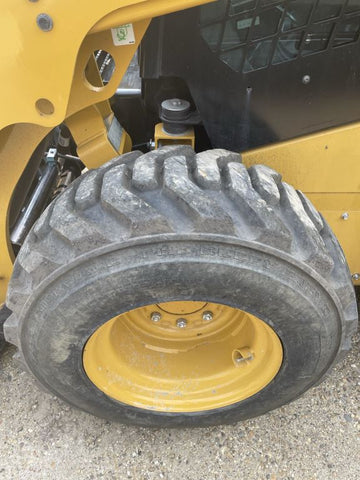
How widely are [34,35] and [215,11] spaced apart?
1.83 feet

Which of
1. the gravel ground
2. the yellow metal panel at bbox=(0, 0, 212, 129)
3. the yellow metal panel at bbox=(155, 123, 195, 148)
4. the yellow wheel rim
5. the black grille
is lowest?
the gravel ground

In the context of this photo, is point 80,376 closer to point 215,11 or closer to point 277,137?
point 277,137

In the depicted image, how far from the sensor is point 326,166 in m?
1.60

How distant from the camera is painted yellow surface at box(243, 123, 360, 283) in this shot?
1.54 m

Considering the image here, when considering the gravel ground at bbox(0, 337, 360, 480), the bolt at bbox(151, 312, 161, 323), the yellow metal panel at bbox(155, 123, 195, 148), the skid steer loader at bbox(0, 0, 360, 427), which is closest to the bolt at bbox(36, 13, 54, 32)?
the skid steer loader at bbox(0, 0, 360, 427)

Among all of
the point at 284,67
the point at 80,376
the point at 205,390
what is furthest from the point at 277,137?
the point at 80,376

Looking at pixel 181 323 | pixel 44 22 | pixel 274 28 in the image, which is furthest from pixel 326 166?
pixel 44 22

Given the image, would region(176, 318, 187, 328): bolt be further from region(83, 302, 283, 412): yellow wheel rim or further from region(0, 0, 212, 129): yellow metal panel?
region(0, 0, 212, 129): yellow metal panel

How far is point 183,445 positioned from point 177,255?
1018mm

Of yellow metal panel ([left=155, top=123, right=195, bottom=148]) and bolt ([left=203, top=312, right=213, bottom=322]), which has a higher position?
yellow metal panel ([left=155, top=123, right=195, bottom=148])

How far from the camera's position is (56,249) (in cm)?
128

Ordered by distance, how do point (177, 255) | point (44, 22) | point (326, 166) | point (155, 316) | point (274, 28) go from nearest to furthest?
point (44, 22)
point (177, 255)
point (274, 28)
point (326, 166)
point (155, 316)

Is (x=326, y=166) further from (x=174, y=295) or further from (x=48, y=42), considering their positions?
(x=48, y=42)

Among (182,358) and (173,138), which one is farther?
(182,358)
